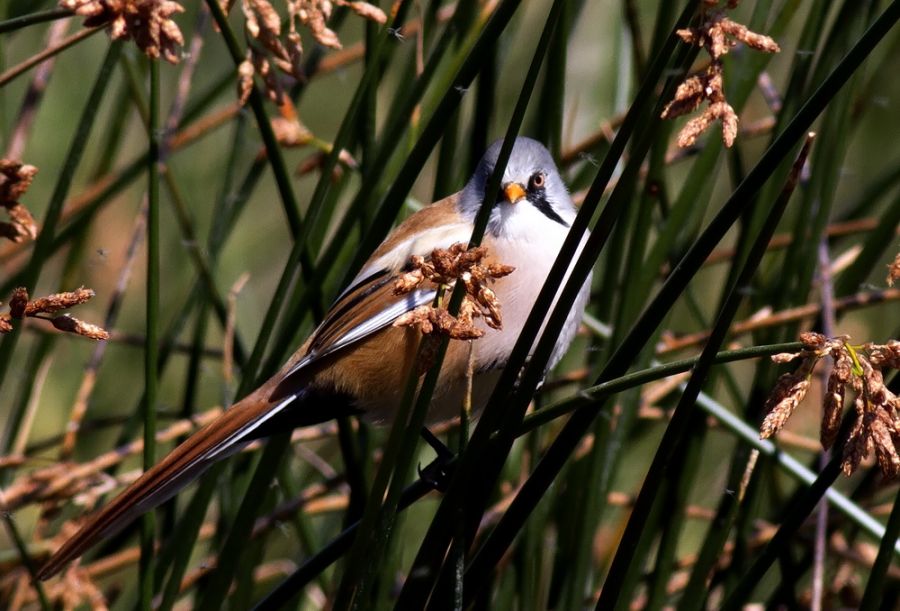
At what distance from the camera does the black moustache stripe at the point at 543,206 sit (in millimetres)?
2445

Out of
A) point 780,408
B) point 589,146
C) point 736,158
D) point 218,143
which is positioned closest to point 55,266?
point 218,143

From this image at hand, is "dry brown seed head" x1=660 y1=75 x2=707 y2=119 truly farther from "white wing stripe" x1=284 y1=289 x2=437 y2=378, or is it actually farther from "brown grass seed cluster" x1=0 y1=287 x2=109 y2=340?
"white wing stripe" x1=284 y1=289 x2=437 y2=378

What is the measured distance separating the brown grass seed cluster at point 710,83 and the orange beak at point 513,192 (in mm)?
1089

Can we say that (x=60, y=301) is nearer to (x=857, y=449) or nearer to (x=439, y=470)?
(x=857, y=449)

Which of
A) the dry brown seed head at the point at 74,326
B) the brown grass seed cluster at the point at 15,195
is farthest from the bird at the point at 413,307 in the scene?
the dry brown seed head at the point at 74,326

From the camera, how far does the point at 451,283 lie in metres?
1.27

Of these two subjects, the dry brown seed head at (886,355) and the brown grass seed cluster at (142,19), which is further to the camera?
the brown grass seed cluster at (142,19)

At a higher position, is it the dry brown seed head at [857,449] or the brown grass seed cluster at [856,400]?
the brown grass seed cluster at [856,400]

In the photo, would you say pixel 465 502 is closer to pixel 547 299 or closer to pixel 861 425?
pixel 547 299

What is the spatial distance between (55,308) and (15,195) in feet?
0.81

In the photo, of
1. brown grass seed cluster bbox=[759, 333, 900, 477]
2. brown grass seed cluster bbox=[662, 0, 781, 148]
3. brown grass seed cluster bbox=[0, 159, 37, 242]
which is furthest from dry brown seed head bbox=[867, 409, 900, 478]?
brown grass seed cluster bbox=[0, 159, 37, 242]

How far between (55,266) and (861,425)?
363cm

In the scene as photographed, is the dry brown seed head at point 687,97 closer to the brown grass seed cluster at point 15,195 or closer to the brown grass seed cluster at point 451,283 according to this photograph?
the brown grass seed cluster at point 451,283

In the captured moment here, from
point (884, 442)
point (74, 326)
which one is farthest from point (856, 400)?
point (74, 326)
